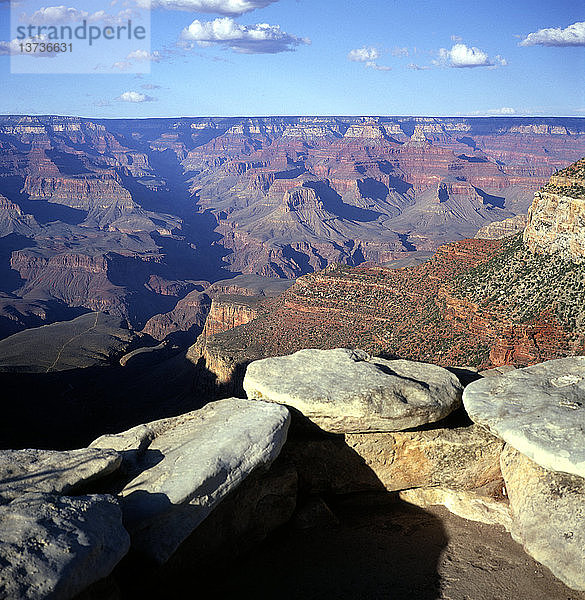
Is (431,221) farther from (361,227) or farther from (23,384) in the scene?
(23,384)

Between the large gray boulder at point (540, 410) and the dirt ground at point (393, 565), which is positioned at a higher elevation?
the large gray boulder at point (540, 410)

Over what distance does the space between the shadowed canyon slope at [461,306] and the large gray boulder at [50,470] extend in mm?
21155

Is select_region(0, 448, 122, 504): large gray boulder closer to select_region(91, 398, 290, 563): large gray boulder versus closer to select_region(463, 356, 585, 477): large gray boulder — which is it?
select_region(91, 398, 290, 563): large gray boulder

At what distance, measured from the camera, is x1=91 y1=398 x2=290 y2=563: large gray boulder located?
8445 millimetres

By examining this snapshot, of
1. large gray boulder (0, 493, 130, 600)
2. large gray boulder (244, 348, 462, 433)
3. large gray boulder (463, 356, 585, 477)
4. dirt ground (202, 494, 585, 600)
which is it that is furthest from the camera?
large gray boulder (244, 348, 462, 433)

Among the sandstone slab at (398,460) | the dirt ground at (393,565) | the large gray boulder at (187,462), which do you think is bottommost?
the dirt ground at (393,565)

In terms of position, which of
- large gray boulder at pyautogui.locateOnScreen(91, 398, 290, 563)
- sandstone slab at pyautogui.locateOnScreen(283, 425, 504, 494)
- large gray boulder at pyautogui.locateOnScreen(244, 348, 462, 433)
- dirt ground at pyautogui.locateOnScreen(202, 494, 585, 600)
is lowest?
dirt ground at pyautogui.locateOnScreen(202, 494, 585, 600)

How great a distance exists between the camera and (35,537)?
22.3ft

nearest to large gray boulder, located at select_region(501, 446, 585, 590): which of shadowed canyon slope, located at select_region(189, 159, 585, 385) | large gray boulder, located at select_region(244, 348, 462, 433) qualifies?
large gray boulder, located at select_region(244, 348, 462, 433)

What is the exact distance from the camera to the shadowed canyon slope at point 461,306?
90.2 ft

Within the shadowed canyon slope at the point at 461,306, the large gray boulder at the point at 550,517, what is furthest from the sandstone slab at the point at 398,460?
the shadowed canyon slope at the point at 461,306

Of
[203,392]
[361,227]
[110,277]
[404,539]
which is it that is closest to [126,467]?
[404,539]

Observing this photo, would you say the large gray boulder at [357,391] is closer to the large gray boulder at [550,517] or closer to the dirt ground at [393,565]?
the dirt ground at [393,565]

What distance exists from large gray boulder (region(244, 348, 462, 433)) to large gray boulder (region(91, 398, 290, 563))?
0.72m
